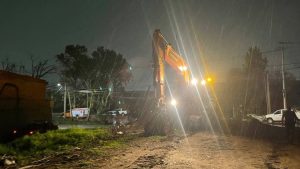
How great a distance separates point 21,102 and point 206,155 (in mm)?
10535

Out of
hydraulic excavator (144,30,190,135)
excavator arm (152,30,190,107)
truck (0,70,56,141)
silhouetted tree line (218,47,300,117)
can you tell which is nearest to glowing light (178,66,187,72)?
excavator arm (152,30,190,107)

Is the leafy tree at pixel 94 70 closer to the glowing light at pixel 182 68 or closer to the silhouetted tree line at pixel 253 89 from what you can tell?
the silhouetted tree line at pixel 253 89

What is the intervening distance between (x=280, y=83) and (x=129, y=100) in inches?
1375

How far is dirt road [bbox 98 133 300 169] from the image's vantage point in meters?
10.6

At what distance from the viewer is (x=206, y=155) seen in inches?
491

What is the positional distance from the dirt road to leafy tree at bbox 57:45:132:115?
43906 mm

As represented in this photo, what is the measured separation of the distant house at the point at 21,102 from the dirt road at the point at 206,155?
6.20 meters

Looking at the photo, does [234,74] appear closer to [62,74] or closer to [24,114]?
[62,74]

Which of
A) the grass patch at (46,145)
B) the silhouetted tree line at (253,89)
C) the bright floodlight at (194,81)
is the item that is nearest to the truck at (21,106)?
the grass patch at (46,145)

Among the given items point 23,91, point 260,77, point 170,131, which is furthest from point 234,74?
point 23,91

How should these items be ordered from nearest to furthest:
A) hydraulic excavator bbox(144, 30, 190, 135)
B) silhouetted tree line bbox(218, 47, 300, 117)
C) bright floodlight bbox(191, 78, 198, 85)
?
hydraulic excavator bbox(144, 30, 190, 135) → bright floodlight bbox(191, 78, 198, 85) → silhouetted tree line bbox(218, 47, 300, 117)

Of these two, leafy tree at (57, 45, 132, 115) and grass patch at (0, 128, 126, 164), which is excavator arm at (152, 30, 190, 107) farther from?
leafy tree at (57, 45, 132, 115)

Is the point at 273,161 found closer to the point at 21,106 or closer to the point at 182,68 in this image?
the point at 21,106

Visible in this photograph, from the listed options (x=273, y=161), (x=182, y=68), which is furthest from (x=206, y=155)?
(x=182, y=68)
